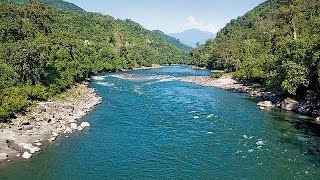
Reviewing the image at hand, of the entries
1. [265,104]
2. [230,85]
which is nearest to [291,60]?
[265,104]

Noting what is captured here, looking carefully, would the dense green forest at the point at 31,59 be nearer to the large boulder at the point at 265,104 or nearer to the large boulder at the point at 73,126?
the large boulder at the point at 73,126

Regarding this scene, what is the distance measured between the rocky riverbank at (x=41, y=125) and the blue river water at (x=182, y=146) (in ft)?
5.87

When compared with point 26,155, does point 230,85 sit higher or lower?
higher

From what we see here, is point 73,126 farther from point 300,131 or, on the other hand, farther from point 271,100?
point 271,100

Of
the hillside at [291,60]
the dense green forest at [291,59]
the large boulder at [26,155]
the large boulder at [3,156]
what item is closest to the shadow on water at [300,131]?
the hillside at [291,60]

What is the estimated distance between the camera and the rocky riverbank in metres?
39.2

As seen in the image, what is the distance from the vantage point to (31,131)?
45125mm

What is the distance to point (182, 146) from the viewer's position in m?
42.6

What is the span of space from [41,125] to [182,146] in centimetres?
1878

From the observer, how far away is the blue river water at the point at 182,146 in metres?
34.7

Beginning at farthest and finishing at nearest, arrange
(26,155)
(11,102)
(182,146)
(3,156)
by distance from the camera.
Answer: (11,102)
(182,146)
(26,155)
(3,156)

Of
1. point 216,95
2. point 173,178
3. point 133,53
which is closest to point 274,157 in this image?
point 173,178

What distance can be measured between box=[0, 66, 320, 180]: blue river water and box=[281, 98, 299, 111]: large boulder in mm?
2525

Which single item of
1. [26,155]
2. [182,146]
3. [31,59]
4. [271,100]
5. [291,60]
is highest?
[291,60]
